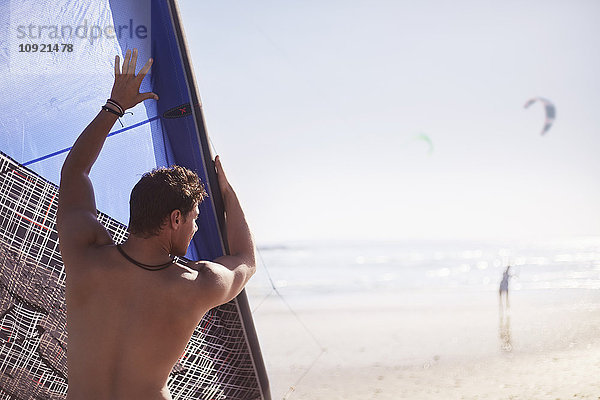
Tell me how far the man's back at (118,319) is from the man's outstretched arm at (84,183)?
7 centimetres

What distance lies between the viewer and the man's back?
5.36 ft

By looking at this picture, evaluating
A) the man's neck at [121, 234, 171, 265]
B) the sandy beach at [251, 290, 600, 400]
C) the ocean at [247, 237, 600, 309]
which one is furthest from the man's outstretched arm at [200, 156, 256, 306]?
the ocean at [247, 237, 600, 309]

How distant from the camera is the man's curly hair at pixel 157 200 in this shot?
1681 mm

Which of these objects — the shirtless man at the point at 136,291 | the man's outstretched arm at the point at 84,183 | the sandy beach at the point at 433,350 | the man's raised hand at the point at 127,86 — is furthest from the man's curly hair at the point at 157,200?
the sandy beach at the point at 433,350

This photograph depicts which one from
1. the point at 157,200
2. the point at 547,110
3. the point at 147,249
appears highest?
the point at 547,110

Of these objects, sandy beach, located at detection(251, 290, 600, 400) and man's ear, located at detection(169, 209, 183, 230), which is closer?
man's ear, located at detection(169, 209, 183, 230)

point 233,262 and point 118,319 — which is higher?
point 233,262

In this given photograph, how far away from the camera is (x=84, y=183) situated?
183 centimetres

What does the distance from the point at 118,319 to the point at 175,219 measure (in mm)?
294

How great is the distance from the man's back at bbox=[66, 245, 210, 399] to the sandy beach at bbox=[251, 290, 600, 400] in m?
4.03

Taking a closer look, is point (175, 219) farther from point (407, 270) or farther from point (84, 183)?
point (407, 270)

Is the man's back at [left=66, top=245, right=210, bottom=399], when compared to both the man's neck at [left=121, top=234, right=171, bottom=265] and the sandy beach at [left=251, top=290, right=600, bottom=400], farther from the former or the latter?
the sandy beach at [left=251, top=290, right=600, bottom=400]

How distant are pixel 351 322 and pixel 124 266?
8.83 m

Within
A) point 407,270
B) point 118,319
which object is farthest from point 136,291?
point 407,270
